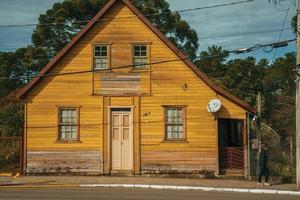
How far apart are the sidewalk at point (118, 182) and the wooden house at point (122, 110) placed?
132 cm

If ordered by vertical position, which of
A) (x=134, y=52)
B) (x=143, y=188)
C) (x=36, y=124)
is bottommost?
(x=143, y=188)

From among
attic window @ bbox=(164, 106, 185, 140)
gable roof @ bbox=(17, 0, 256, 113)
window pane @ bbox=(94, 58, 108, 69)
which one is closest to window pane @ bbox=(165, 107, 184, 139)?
attic window @ bbox=(164, 106, 185, 140)

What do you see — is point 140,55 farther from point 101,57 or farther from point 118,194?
point 118,194

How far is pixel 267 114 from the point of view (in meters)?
48.4

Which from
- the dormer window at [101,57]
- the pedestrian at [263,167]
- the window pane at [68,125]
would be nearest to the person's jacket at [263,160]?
the pedestrian at [263,167]

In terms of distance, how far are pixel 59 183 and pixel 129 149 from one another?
4.79 metres

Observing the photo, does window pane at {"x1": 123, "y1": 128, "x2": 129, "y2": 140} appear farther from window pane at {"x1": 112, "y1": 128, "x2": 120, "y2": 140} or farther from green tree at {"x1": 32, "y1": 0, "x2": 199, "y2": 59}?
green tree at {"x1": 32, "y1": 0, "x2": 199, "y2": 59}

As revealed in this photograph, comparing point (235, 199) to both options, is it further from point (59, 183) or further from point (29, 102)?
point (29, 102)

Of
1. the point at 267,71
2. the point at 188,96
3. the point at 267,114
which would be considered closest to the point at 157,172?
the point at 188,96

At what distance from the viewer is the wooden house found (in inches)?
1048

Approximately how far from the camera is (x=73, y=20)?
51906 mm

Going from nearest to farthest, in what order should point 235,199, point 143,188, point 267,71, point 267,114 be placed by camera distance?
point 235,199, point 143,188, point 267,114, point 267,71

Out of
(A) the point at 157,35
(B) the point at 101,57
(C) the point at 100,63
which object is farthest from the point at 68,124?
(A) the point at 157,35

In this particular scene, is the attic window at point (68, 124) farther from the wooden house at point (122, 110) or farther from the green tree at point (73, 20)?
the green tree at point (73, 20)
